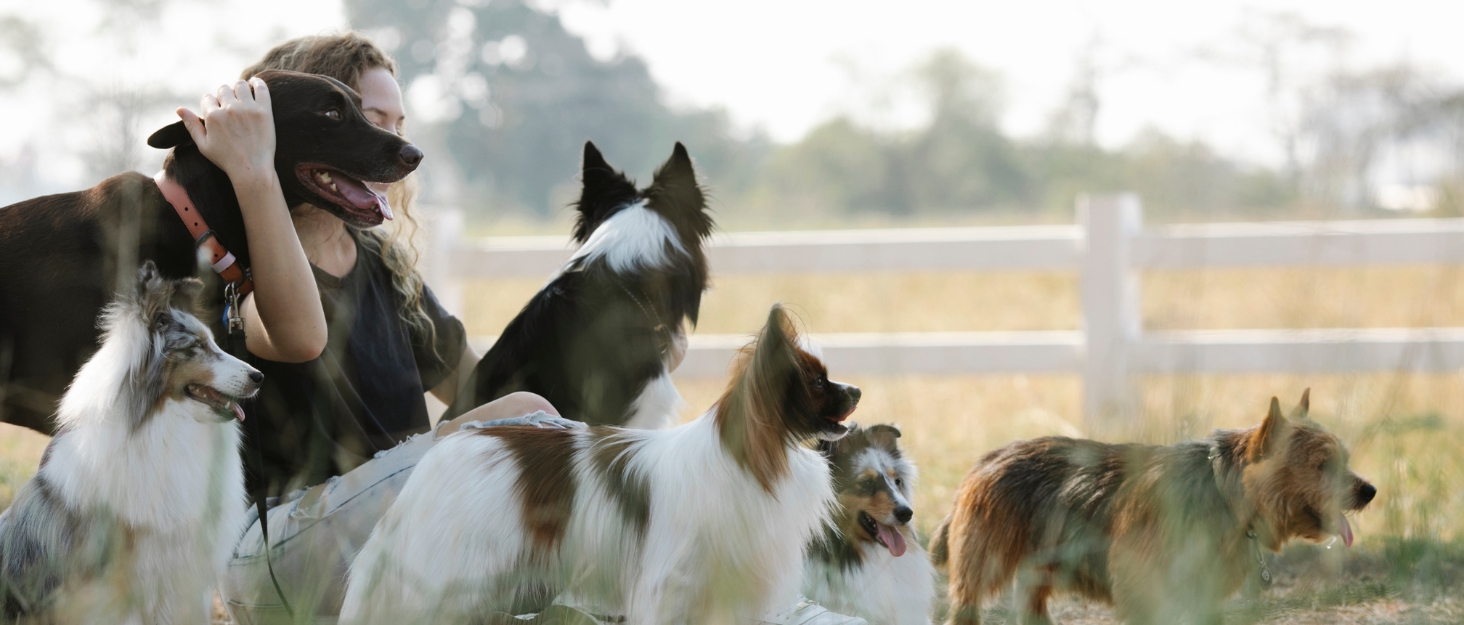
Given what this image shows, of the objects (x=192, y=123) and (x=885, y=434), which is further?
(x=885, y=434)

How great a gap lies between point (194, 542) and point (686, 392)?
4.41 meters

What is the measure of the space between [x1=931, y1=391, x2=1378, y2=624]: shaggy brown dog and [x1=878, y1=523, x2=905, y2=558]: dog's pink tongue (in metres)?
0.18

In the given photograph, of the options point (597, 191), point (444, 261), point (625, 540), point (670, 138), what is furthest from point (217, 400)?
point (670, 138)

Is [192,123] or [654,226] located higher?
[192,123]

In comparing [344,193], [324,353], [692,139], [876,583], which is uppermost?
[692,139]

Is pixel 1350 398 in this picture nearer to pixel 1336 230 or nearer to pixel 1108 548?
pixel 1336 230

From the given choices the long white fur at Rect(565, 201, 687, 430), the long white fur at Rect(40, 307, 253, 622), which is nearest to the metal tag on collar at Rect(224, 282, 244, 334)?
the long white fur at Rect(40, 307, 253, 622)

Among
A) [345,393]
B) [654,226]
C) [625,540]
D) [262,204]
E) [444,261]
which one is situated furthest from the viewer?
→ [444,261]

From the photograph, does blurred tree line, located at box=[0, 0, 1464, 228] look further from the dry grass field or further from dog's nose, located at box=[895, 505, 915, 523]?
dog's nose, located at box=[895, 505, 915, 523]

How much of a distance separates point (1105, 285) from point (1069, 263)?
0.26 m

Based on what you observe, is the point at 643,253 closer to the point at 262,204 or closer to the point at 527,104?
the point at 262,204

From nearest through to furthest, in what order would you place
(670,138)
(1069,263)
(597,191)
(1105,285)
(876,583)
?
(876,583) < (597,191) < (1105,285) < (1069,263) < (670,138)

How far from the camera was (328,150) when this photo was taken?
7.32 feet

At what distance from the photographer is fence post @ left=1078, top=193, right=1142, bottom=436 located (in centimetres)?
550
